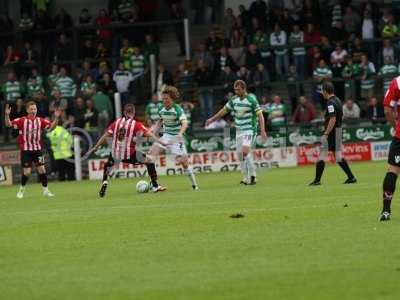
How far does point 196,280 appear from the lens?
36.1 ft

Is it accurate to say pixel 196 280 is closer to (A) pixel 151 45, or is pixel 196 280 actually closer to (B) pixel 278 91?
(B) pixel 278 91

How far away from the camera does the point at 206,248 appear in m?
13.2

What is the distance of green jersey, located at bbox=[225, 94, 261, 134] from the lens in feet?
82.0

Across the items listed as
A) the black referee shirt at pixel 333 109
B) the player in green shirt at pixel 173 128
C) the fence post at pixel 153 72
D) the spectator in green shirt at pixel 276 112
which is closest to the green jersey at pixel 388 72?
the spectator in green shirt at pixel 276 112

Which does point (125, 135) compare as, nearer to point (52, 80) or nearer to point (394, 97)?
point (394, 97)

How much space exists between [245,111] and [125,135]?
298cm

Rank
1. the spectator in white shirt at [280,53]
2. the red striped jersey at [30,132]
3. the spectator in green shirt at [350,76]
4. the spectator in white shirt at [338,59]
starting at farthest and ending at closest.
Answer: the spectator in white shirt at [280,53] → the spectator in white shirt at [338,59] → the spectator in green shirt at [350,76] → the red striped jersey at [30,132]

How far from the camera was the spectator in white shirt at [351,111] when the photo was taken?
3388 cm

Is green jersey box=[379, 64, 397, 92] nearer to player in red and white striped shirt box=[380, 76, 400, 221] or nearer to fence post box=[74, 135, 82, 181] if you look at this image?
fence post box=[74, 135, 82, 181]

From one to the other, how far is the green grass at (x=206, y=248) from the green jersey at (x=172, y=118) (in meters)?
3.02

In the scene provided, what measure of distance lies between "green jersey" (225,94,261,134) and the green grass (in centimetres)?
376

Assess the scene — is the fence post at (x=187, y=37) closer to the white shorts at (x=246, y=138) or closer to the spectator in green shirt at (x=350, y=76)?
the spectator in green shirt at (x=350, y=76)

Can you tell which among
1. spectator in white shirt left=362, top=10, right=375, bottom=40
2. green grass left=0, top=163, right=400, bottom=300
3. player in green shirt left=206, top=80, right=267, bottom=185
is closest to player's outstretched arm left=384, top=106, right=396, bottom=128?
green grass left=0, top=163, right=400, bottom=300

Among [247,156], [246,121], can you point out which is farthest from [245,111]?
[247,156]
